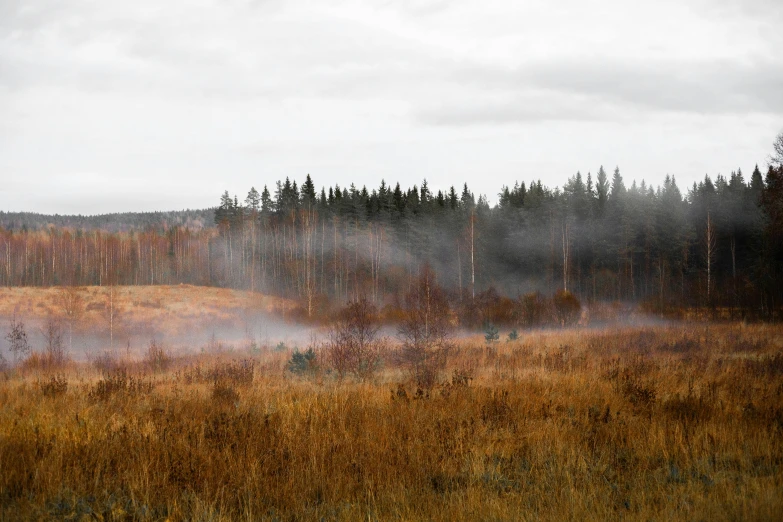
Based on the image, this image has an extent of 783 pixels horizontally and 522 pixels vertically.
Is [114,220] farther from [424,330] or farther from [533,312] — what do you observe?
[424,330]

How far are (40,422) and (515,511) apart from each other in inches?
246

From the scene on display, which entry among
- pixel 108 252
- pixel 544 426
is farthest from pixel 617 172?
pixel 108 252

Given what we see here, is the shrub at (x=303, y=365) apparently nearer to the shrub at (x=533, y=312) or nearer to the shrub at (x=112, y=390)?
the shrub at (x=112, y=390)

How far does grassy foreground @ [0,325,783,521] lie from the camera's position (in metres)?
4.39

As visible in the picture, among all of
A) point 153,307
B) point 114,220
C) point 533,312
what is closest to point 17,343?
point 153,307

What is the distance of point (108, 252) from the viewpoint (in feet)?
295

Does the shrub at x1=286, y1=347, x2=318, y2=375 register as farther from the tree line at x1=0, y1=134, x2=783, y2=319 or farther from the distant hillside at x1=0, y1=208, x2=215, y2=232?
the distant hillside at x1=0, y1=208, x2=215, y2=232

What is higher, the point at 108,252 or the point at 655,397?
the point at 108,252

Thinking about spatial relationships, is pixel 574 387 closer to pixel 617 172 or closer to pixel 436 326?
pixel 436 326

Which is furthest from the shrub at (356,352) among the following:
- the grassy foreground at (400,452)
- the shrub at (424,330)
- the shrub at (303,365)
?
the grassy foreground at (400,452)

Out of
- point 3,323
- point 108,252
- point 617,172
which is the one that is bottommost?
point 3,323

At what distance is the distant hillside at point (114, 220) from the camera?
16539 cm

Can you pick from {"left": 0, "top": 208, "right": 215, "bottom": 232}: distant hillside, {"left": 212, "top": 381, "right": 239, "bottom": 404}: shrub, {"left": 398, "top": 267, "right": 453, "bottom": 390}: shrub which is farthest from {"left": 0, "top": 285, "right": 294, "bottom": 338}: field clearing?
{"left": 0, "top": 208, "right": 215, "bottom": 232}: distant hillside

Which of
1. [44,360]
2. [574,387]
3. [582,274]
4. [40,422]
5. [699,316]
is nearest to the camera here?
[40,422]
